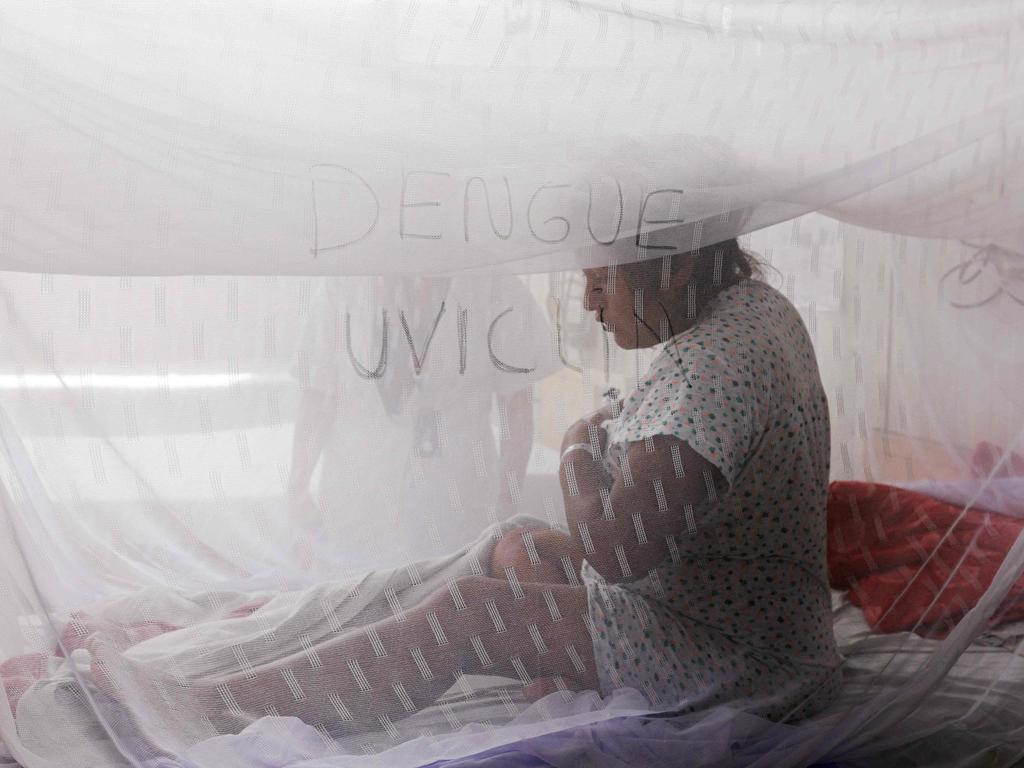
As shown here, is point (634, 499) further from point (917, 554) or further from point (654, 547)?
point (917, 554)

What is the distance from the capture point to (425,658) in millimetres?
1127

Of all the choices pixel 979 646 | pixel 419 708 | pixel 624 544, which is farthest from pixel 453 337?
pixel 979 646

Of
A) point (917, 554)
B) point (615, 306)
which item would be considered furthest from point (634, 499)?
point (917, 554)

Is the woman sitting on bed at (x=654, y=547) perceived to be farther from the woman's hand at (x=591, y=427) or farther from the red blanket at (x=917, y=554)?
the red blanket at (x=917, y=554)

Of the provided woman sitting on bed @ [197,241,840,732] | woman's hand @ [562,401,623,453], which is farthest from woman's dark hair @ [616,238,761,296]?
woman's hand @ [562,401,623,453]

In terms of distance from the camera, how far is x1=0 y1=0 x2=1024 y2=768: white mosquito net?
1.00 m

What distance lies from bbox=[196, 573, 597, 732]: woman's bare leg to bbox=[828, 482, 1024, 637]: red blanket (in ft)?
1.46

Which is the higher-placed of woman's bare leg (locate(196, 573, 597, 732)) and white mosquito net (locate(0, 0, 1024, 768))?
white mosquito net (locate(0, 0, 1024, 768))

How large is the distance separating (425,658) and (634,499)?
31 centimetres

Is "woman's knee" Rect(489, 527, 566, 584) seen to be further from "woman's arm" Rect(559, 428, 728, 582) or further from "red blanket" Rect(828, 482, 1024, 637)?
"red blanket" Rect(828, 482, 1024, 637)

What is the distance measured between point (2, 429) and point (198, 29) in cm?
47

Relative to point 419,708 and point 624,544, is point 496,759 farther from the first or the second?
point 624,544

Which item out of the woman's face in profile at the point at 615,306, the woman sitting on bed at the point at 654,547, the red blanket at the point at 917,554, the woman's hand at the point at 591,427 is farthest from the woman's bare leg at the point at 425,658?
the red blanket at the point at 917,554

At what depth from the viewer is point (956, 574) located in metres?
1.30
